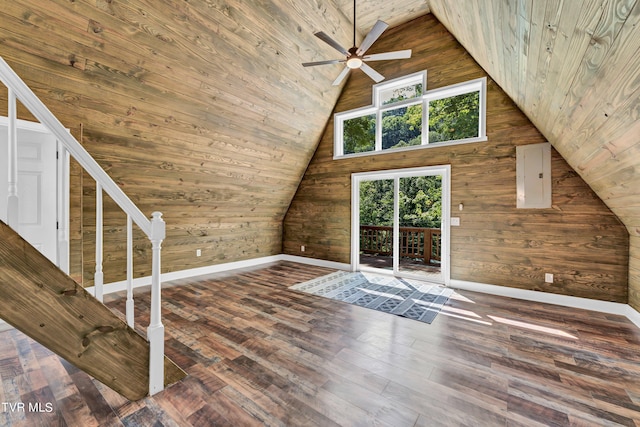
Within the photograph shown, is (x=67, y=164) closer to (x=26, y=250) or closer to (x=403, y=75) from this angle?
(x=26, y=250)

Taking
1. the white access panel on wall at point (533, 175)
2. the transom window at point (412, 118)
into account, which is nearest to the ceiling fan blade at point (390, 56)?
the transom window at point (412, 118)

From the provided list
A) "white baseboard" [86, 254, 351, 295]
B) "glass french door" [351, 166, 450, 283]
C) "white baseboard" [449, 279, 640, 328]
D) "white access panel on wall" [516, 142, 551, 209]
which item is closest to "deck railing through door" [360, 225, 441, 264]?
"glass french door" [351, 166, 450, 283]

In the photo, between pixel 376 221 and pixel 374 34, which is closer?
pixel 374 34

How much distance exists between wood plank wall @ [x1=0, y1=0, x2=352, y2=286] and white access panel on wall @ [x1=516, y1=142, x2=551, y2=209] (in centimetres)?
333

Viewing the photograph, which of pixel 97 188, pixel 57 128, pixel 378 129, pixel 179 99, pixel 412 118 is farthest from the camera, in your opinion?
pixel 378 129

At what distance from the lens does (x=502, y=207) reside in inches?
157

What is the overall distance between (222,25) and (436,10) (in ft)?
10.5

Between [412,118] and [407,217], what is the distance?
180 centimetres

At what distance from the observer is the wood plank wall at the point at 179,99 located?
99.0 inches

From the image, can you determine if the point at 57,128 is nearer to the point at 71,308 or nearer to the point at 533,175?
the point at 71,308

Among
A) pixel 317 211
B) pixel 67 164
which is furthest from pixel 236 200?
pixel 67 164

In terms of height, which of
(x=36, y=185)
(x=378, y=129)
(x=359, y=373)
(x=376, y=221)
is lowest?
(x=359, y=373)

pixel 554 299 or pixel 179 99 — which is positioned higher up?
pixel 179 99

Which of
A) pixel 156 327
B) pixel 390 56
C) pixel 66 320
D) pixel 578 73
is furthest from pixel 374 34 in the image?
pixel 66 320
